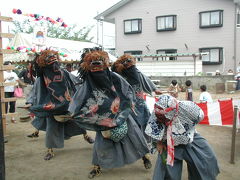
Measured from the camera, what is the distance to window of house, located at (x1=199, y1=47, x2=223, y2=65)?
771 inches

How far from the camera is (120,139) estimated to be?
4.02 meters

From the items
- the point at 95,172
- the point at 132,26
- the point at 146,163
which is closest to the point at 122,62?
the point at 146,163

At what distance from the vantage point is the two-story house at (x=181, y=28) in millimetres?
19328

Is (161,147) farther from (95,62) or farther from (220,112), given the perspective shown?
(220,112)

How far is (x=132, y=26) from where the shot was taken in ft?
73.8

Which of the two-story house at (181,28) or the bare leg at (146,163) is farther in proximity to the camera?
the two-story house at (181,28)

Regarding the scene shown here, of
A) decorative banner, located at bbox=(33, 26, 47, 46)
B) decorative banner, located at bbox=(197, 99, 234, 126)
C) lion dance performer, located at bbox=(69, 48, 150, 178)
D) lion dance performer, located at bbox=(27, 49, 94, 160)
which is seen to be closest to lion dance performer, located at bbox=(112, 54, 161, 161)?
lion dance performer, located at bbox=(69, 48, 150, 178)

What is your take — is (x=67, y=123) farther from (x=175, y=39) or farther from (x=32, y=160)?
(x=175, y=39)

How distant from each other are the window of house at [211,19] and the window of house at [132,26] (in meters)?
4.79

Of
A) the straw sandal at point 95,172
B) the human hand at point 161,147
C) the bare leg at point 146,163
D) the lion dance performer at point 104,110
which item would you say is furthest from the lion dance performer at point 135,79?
the human hand at point 161,147

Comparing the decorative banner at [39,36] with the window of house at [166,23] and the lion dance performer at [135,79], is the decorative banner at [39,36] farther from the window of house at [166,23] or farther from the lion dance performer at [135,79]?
the window of house at [166,23]

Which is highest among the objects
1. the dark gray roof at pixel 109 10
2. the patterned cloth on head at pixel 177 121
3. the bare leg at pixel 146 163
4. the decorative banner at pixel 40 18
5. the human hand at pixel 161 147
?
the dark gray roof at pixel 109 10

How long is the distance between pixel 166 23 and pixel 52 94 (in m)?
17.8

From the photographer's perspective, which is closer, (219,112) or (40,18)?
(219,112)
